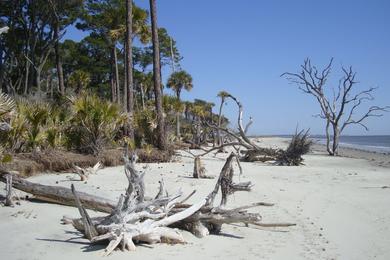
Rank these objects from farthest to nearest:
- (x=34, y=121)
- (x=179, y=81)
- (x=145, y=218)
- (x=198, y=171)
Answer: (x=179, y=81)
(x=34, y=121)
(x=198, y=171)
(x=145, y=218)

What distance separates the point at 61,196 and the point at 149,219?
2.65 metres

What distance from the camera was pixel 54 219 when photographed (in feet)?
23.3

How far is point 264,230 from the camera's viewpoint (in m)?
7.04

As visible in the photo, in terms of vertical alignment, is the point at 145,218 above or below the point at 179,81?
below

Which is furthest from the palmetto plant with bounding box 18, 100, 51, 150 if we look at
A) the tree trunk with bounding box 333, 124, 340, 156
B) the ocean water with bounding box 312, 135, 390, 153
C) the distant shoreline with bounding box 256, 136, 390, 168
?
the tree trunk with bounding box 333, 124, 340, 156

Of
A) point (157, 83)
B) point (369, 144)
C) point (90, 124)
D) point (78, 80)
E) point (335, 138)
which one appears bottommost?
point (369, 144)

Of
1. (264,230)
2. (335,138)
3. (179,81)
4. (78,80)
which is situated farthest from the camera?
(179,81)

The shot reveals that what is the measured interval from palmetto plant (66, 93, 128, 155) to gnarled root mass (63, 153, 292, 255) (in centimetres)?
842

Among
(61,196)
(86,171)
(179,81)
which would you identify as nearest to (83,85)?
(179,81)

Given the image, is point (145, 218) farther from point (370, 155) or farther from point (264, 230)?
point (370, 155)

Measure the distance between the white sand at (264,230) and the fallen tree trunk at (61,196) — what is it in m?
0.15

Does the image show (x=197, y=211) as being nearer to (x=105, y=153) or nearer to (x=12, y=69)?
(x=105, y=153)

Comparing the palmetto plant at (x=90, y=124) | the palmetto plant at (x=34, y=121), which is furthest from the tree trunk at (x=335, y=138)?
the palmetto plant at (x=34, y=121)

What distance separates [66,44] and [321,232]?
129 feet
